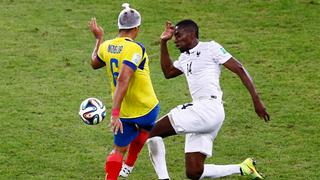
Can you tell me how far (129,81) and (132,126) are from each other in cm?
77

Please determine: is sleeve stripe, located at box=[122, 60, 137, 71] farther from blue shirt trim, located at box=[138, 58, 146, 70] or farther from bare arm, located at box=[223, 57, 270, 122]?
bare arm, located at box=[223, 57, 270, 122]

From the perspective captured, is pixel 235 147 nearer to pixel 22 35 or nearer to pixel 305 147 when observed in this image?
pixel 305 147

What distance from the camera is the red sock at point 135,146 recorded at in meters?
11.3

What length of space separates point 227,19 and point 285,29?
141 cm

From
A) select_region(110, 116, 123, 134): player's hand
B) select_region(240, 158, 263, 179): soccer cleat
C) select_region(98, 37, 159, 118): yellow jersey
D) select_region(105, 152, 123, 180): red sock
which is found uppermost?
select_region(98, 37, 159, 118): yellow jersey

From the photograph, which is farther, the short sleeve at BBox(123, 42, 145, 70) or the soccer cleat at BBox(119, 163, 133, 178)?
the soccer cleat at BBox(119, 163, 133, 178)

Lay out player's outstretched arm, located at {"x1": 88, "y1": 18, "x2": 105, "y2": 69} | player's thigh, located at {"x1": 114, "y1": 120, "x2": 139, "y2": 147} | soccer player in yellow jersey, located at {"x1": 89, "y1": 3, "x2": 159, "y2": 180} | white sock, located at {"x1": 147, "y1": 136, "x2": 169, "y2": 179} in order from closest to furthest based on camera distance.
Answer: soccer player in yellow jersey, located at {"x1": 89, "y1": 3, "x2": 159, "y2": 180}, player's thigh, located at {"x1": 114, "y1": 120, "x2": 139, "y2": 147}, player's outstretched arm, located at {"x1": 88, "y1": 18, "x2": 105, "y2": 69}, white sock, located at {"x1": 147, "y1": 136, "x2": 169, "y2": 179}

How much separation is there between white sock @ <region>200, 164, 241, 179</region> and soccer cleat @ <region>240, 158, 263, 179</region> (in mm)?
65

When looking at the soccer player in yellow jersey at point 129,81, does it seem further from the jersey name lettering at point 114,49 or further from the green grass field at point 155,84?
the green grass field at point 155,84

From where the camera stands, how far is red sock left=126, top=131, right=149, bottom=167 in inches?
444

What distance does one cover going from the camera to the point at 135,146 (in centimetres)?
1139

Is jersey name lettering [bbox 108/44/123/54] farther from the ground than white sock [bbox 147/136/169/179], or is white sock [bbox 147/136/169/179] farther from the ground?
jersey name lettering [bbox 108/44/123/54]

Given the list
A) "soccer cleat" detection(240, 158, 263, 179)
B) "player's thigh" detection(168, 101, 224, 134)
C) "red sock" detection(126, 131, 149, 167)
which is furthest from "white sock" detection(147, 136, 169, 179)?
"soccer cleat" detection(240, 158, 263, 179)

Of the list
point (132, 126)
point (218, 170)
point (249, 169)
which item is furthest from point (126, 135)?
point (249, 169)
